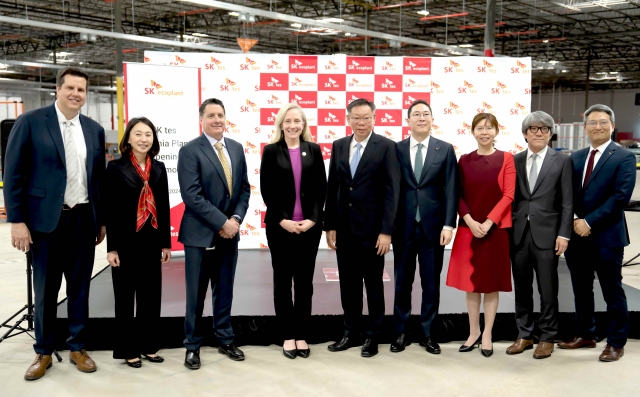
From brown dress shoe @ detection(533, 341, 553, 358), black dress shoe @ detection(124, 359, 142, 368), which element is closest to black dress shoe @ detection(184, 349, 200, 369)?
black dress shoe @ detection(124, 359, 142, 368)

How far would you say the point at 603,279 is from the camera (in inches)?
127

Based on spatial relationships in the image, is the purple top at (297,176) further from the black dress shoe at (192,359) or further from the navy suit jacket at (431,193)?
the black dress shoe at (192,359)

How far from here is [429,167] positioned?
10.4 feet

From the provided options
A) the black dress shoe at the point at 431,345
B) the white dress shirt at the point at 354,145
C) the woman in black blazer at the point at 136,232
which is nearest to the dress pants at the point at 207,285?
the woman in black blazer at the point at 136,232

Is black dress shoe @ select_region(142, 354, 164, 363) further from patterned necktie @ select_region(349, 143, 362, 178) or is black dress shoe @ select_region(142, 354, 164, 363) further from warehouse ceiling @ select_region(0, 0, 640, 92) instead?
warehouse ceiling @ select_region(0, 0, 640, 92)

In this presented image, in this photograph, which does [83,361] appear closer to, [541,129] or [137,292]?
[137,292]

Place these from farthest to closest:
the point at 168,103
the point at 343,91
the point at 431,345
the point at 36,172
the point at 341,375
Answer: the point at 343,91, the point at 168,103, the point at 431,345, the point at 341,375, the point at 36,172

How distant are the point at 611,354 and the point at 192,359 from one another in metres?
2.49

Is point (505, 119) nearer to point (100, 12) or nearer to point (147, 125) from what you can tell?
point (147, 125)

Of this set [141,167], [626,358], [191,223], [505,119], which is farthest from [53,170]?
[505,119]

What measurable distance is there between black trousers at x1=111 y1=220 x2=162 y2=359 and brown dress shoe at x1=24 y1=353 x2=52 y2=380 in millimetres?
355

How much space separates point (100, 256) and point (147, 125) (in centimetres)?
415

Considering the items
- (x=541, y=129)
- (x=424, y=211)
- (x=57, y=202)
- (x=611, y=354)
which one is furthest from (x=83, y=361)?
(x=611, y=354)

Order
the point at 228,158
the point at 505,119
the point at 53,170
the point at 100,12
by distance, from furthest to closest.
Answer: the point at 100,12
the point at 505,119
the point at 228,158
the point at 53,170
